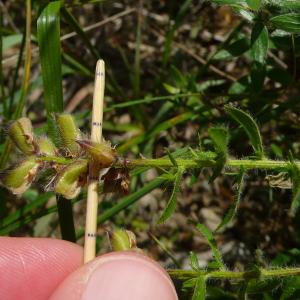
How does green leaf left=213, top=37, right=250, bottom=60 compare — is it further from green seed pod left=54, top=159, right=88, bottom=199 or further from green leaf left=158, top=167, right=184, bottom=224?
green seed pod left=54, top=159, right=88, bottom=199

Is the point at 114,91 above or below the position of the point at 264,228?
above

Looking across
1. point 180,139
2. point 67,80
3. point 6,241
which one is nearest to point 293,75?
point 180,139

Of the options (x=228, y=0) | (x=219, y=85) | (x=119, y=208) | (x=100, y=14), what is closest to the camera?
(x=228, y=0)

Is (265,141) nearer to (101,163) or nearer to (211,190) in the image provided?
(211,190)

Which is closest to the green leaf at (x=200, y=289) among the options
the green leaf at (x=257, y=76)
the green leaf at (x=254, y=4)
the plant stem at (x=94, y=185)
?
the plant stem at (x=94, y=185)

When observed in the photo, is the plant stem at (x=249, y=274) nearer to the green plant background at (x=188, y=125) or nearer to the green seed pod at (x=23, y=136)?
the green plant background at (x=188, y=125)

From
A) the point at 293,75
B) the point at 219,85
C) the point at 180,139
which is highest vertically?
the point at 293,75

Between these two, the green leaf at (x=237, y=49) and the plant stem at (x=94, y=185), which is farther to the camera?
the green leaf at (x=237, y=49)

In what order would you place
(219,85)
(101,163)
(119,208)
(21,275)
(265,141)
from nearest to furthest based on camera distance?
(101,163) → (21,275) → (119,208) → (265,141) → (219,85)
